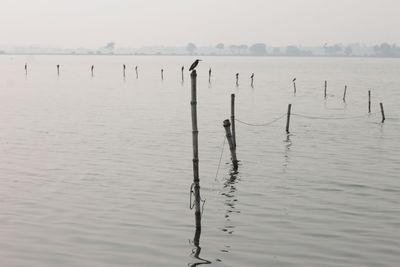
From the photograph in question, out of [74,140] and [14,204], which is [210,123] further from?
[14,204]

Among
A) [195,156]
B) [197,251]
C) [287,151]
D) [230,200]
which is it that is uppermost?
[195,156]

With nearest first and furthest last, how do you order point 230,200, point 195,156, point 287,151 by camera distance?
→ point 195,156 → point 230,200 → point 287,151

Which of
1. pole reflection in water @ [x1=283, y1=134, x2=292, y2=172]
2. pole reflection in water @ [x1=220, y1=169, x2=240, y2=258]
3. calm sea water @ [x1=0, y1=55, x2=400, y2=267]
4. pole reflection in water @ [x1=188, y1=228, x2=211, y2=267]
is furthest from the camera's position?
pole reflection in water @ [x1=283, y1=134, x2=292, y2=172]

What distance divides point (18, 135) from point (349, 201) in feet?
79.5

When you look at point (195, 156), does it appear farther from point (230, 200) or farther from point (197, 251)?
point (230, 200)

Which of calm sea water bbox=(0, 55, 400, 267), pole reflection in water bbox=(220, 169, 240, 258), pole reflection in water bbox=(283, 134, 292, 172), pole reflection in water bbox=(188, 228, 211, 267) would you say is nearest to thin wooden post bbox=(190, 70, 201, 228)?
pole reflection in water bbox=(188, 228, 211, 267)

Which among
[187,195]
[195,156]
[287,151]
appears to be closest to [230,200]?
[187,195]

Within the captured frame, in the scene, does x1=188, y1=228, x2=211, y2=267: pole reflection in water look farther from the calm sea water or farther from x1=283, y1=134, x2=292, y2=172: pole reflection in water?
x1=283, y1=134, x2=292, y2=172: pole reflection in water

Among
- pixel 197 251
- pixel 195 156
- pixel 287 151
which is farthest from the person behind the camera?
pixel 287 151

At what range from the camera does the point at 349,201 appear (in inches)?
827

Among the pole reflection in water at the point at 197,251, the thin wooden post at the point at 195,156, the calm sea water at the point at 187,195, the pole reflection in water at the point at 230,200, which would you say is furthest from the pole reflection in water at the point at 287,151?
the pole reflection in water at the point at 197,251

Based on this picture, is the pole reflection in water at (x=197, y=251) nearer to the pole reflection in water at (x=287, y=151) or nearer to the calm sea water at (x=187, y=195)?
the calm sea water at (x=187, y=195)

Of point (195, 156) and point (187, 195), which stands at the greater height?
point (195, 156)

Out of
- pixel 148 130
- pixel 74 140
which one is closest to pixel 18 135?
pixel 74 140
